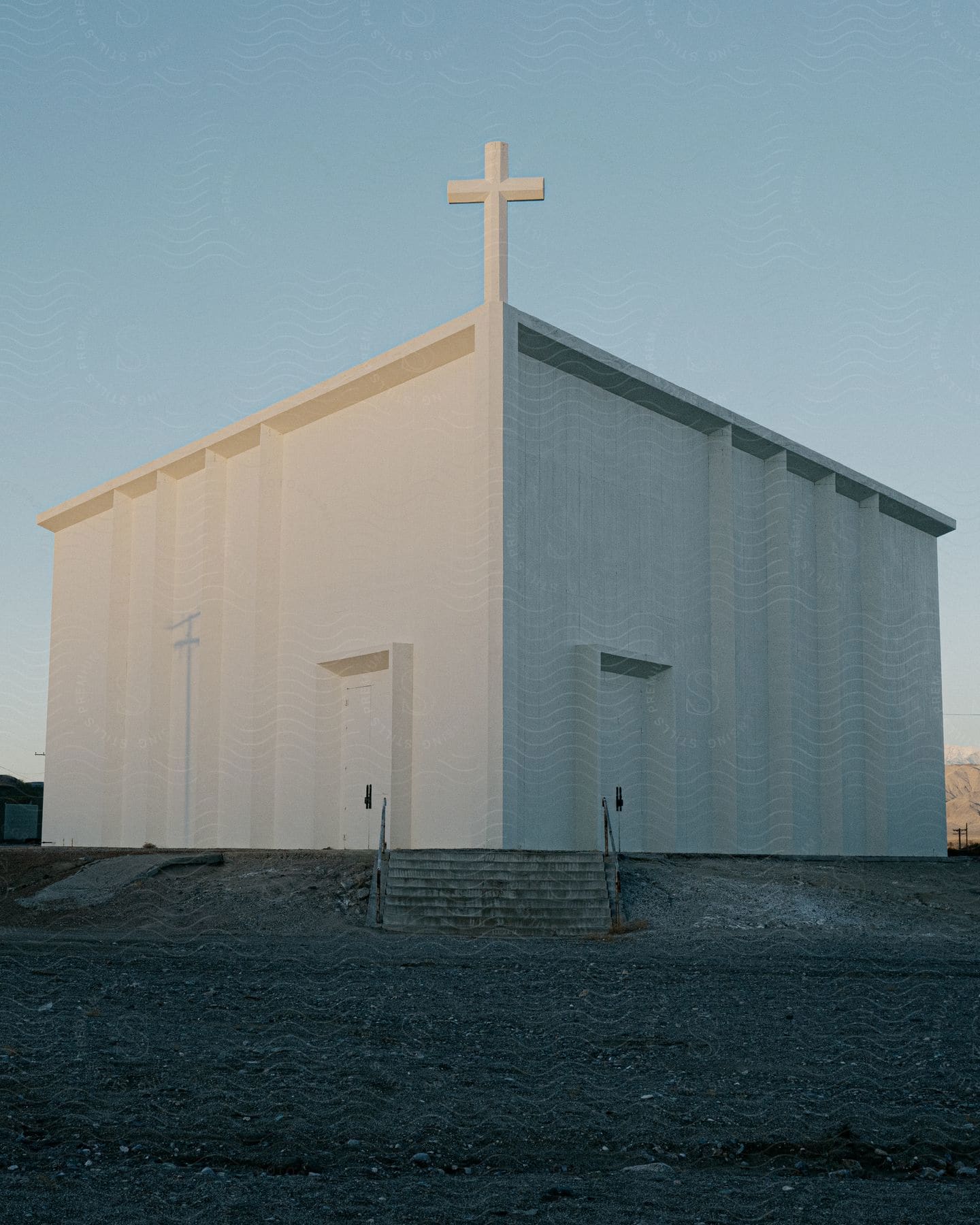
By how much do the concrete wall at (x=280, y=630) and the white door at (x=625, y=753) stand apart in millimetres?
2427

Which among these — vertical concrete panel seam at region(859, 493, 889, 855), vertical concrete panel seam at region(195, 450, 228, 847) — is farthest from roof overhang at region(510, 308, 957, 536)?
vertical concrete panel seam at region(195, 450, 228, 847)

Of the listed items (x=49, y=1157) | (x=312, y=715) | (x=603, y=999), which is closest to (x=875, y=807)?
(x=312, y=715)

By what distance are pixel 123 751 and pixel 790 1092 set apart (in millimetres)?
20514

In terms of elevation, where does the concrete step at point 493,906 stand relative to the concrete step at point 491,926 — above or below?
above

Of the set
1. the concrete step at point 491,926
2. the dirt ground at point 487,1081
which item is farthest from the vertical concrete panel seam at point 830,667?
the dirt ground at point 487,1081

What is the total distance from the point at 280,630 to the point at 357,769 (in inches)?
113

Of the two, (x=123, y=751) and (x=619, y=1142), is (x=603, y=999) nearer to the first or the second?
(x=619, y=1142)

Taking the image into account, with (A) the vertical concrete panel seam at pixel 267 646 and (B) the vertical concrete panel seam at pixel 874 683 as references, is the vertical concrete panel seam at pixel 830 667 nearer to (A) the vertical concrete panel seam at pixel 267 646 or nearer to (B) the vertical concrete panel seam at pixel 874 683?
(B) the vertical concrete panel seam at pixel 874 683

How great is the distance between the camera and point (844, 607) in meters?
23.5

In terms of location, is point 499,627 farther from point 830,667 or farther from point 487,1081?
point 487,1081

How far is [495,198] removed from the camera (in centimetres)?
1747

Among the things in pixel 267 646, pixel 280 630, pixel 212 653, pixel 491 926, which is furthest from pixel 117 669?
pixel 491 926

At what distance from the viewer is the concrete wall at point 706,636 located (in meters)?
17.2

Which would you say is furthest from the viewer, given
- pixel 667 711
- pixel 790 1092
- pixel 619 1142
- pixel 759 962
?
pixel 667 711
